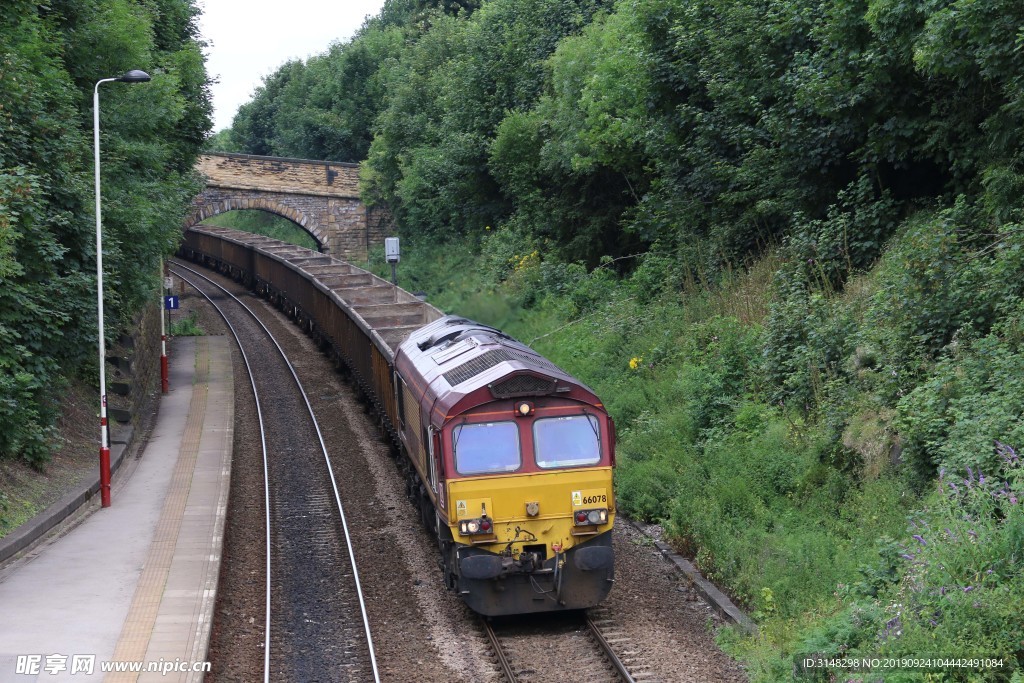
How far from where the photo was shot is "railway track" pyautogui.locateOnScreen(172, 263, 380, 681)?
10992mm

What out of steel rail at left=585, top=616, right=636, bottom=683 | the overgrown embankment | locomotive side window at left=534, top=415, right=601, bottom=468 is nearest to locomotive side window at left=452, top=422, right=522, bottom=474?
locomotive side window at left=534, top=415, right=601, bottom=468

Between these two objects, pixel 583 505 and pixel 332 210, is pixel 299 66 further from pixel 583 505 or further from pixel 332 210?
pixel 583 505

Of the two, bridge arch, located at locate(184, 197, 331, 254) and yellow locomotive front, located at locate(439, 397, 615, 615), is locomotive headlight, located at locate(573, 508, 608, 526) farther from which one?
bridge arch, located at locate(184, 197, 331, 254)

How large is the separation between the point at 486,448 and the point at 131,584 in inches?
199

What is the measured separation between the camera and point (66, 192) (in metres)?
18.0

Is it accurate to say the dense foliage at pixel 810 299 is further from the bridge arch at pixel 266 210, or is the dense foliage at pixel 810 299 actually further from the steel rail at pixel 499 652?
the bridge arch at pixel 266 210

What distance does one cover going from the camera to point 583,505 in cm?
1152

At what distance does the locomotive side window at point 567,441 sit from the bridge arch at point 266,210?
35.9 meters

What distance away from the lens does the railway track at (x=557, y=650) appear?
1030cm

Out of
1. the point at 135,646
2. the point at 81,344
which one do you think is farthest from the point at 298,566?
the point at 81,344

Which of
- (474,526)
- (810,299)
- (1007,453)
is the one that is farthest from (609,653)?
(810,299)

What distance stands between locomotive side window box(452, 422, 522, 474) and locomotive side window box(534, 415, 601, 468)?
29 cm

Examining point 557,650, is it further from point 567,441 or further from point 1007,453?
point 1007,453

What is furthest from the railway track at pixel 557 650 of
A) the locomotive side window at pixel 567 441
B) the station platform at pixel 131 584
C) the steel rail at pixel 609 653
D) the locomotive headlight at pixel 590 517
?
the station platform at pixel 131 584
